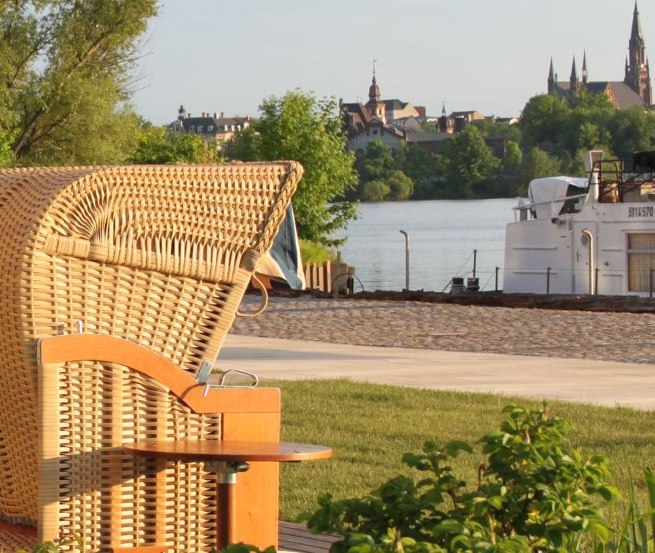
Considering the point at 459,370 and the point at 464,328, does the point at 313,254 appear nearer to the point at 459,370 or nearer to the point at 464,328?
the point at 464,328

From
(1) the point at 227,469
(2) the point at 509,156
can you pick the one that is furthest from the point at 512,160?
(1) the point at 227,469

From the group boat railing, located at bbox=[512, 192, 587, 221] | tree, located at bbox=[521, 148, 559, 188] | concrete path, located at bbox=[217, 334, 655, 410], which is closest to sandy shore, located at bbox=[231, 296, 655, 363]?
concrete path, located at bbox=[217, 334, 655, 410]

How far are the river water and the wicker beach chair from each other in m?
30.4

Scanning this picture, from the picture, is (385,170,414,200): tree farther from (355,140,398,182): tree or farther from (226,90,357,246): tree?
(226,90,357,246): tree

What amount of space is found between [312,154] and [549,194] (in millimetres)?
8516

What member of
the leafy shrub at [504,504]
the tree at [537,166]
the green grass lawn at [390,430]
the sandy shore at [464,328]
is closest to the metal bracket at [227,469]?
the leafy shrub at [504,504]

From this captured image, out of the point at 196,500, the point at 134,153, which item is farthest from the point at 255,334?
the point at 134,153

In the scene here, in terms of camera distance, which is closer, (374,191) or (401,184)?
(374,191)

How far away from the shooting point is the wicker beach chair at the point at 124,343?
423 cm

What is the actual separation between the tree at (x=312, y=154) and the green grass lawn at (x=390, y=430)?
29.1m

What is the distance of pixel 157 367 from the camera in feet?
14.3

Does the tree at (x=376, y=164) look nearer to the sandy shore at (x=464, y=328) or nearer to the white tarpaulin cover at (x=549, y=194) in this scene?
the white tarpaulin cover at (x=549, y=194)

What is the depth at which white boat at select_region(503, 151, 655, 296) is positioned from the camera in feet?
110

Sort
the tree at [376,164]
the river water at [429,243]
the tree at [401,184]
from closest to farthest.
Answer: the river water at [429,243] < the tree at [376,164] < the tree at [401,184]
